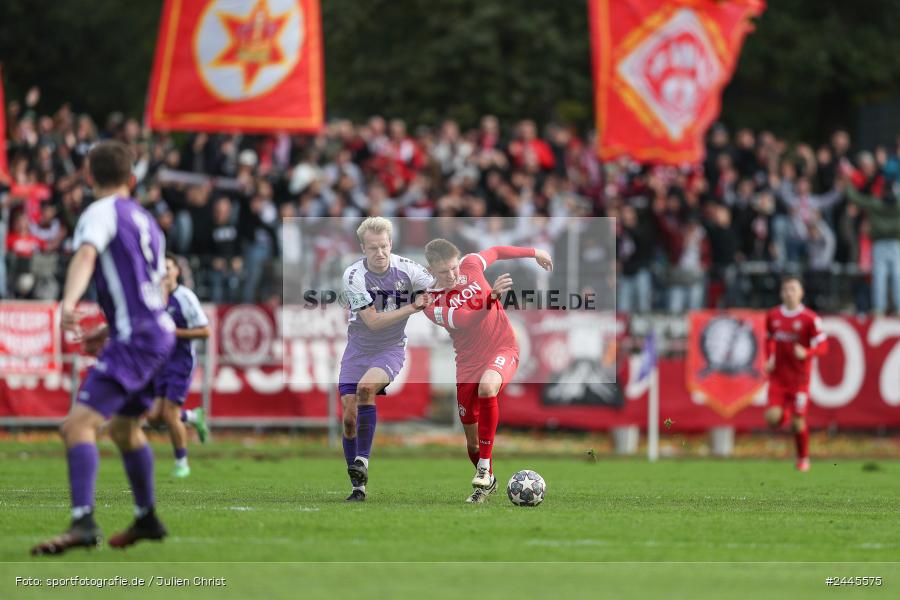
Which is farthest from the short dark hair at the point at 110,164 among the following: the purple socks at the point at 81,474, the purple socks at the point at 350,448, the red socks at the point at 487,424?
the red socks at the point at 487,424

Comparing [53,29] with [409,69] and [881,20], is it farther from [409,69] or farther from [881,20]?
[881,20]

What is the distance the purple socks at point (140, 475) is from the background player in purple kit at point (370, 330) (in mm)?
3747

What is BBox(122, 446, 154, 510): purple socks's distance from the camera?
966 centimetres

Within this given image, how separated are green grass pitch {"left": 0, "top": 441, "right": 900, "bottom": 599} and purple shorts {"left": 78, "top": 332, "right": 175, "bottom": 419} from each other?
3.02 feet

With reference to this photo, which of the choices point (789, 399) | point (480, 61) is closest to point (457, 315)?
point (789, 399)

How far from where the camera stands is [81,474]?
373 inches

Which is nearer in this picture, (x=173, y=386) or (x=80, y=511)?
(x=80, y=511)

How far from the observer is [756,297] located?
85.6 ft

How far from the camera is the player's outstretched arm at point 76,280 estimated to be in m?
9.11

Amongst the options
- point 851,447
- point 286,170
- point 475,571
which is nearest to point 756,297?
point 851,447

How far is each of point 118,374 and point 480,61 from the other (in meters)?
30.2

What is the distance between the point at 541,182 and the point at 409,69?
13.7m

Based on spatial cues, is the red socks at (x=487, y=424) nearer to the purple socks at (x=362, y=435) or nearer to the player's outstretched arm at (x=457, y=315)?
the player's outstretched arm at (x=457, y=315)

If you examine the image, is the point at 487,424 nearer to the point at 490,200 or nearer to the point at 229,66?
the point at 229,66
